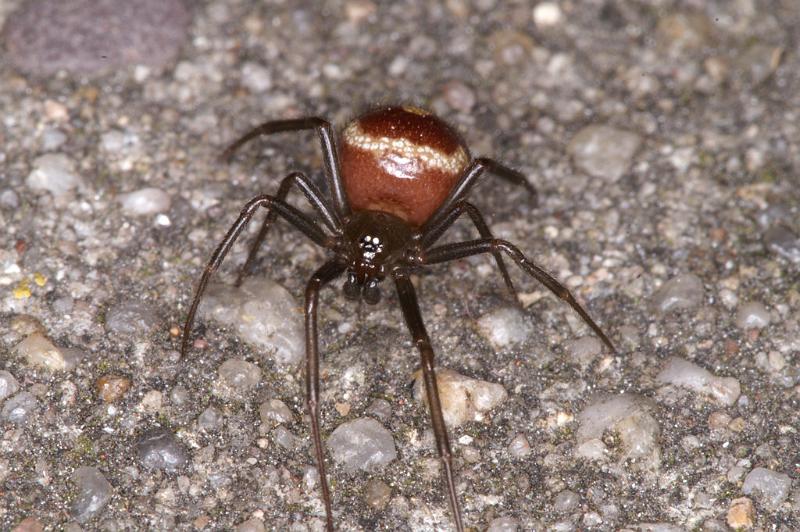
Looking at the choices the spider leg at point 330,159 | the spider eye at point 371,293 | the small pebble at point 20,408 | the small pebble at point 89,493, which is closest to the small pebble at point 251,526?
the small pebble at point 89,493

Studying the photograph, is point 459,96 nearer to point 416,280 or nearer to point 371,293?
point 416,280

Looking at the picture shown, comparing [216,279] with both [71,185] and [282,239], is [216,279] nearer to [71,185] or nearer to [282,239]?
[282,239]

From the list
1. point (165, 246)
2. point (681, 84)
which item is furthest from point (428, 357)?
point (681, 84)

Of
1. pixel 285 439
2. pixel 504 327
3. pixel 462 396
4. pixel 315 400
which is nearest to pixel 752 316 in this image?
pixel 504 327

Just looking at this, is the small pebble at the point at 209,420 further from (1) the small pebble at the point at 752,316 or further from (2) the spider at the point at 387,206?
(1) the small pebble at the point at 752,316

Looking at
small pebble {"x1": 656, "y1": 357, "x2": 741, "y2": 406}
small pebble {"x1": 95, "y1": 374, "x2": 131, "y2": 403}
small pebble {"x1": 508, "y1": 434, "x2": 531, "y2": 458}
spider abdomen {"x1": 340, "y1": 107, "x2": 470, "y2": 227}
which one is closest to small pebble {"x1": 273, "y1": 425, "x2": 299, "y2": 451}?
small pebble {"x1": 95, "y1": 374, "x2": 131, "y2": 403}
